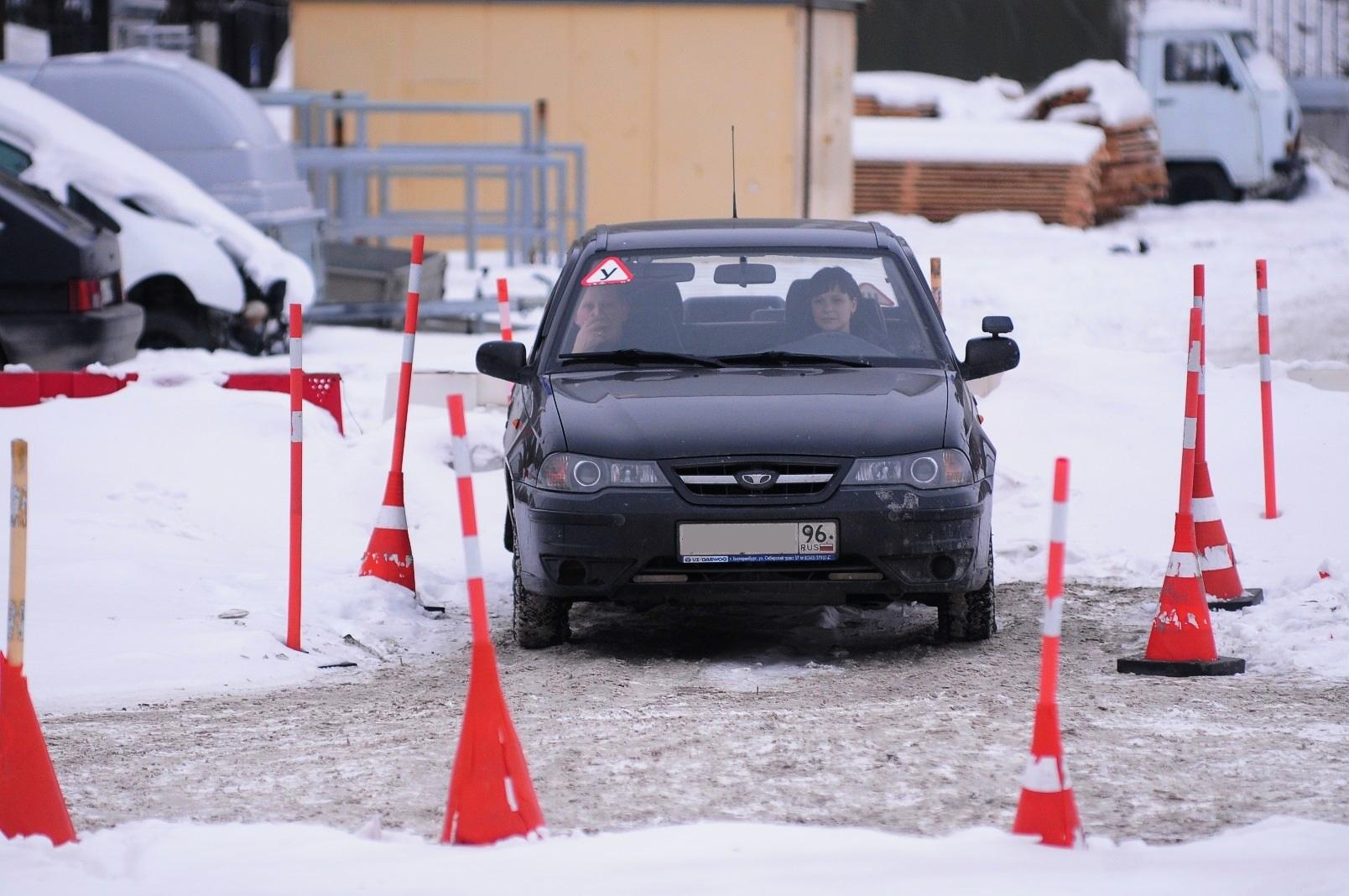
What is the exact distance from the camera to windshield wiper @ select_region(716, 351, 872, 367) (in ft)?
23.4

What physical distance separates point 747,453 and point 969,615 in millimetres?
1065

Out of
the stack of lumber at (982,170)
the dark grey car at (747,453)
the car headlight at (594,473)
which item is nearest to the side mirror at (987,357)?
the dark grey car at (747,453)

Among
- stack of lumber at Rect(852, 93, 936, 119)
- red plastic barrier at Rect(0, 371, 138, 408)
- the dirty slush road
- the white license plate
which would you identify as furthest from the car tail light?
stack of lumber at Rect(852, 93, 936, 119)

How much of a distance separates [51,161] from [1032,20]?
97.9ft

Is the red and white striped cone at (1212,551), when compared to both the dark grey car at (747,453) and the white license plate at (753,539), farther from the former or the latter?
the white license plate at (753,539)

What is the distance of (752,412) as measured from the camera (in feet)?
21.5

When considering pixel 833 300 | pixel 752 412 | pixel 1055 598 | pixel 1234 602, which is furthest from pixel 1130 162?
pixel 1055 598

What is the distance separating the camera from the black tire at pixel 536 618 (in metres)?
6.77

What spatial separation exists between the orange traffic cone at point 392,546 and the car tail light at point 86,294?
416cm

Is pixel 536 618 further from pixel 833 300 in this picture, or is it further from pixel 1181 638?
pixel 1181 638

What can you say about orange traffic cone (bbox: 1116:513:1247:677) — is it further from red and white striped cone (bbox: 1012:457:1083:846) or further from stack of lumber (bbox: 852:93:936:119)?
stack of lumber (bbox: 852:93:936:119)

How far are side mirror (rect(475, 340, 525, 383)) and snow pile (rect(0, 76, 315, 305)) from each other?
22.6ft

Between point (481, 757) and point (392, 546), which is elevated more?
point (481, 757)

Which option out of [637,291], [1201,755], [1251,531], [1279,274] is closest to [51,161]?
[637,291]
